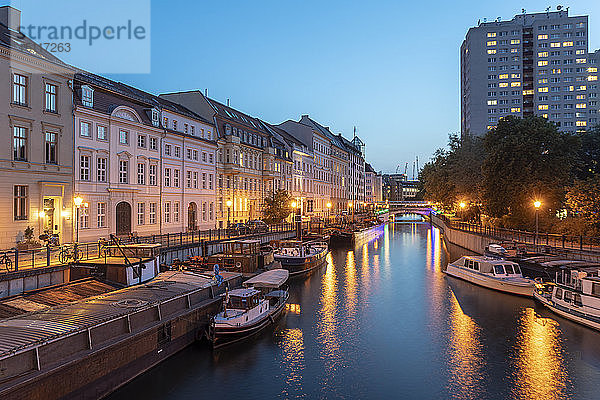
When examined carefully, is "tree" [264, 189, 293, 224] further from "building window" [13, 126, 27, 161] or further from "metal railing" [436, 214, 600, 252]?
"building window" [13, 126, 27, 161]

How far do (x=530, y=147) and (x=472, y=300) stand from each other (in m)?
22.4

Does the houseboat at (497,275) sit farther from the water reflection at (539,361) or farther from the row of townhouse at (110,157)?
the row of townhouse at (110,157)

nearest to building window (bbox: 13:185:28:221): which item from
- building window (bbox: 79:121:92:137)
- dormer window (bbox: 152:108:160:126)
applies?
building window (bbox: 79:121:92:137)

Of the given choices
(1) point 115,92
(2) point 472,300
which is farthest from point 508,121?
(1) point 115,92

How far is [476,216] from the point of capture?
76.8 m

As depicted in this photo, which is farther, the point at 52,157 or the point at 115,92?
the point at 115,92

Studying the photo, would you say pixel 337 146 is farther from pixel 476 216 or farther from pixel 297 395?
pixel 297 395

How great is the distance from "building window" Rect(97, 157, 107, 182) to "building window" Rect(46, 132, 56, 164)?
4.92 m

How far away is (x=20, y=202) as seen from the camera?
29688mm

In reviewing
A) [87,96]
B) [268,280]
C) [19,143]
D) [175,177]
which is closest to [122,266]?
[268,280]

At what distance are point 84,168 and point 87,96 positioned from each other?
19.7 ft

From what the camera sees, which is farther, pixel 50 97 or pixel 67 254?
pixel 50 97

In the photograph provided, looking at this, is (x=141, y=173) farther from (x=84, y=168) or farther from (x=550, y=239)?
(x=550, y=239)

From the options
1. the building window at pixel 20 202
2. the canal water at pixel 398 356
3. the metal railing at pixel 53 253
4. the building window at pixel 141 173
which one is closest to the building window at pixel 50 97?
the building window at pixel 20 202
